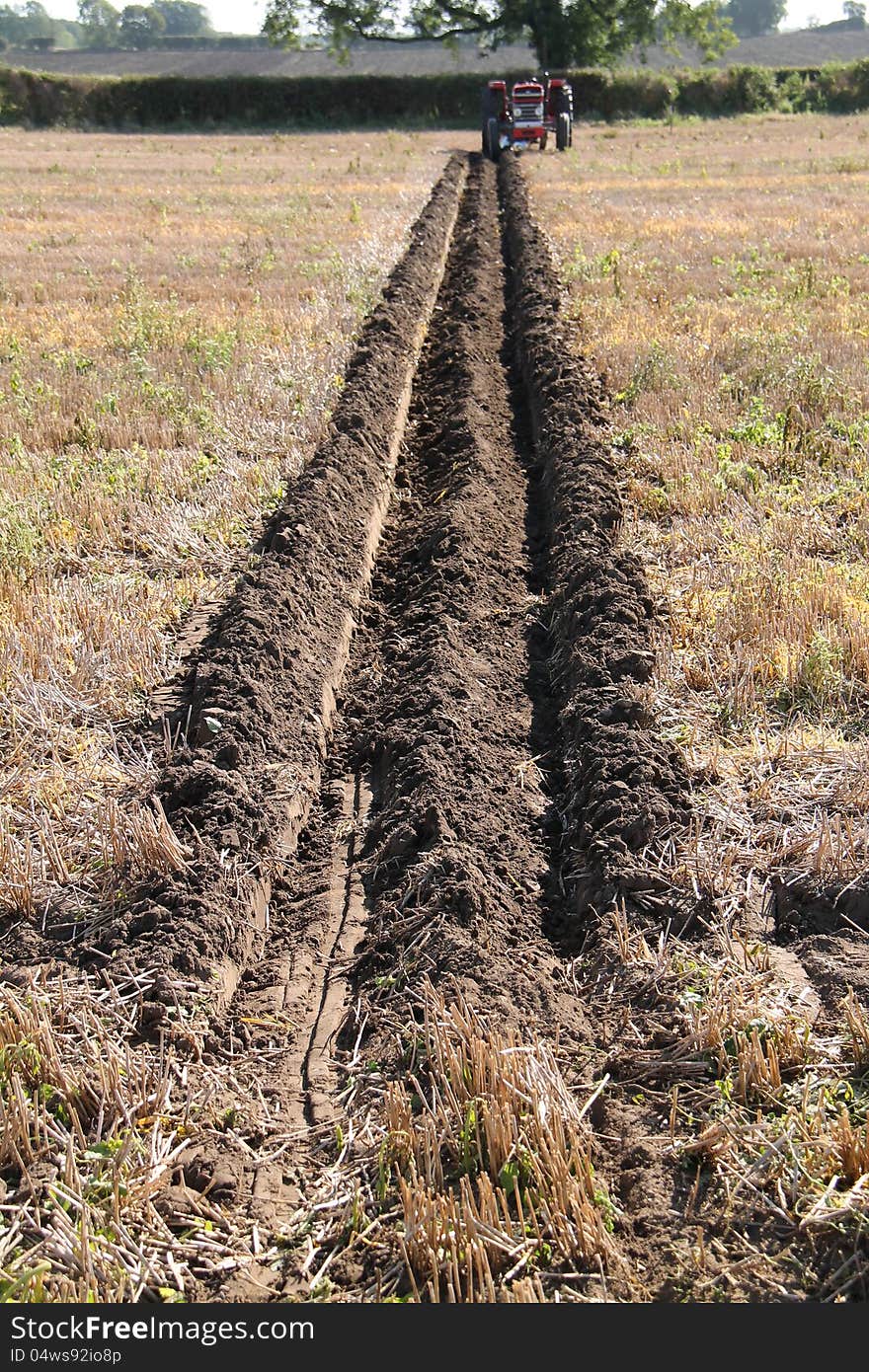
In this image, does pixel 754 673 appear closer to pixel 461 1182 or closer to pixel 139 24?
pixel 461 1182

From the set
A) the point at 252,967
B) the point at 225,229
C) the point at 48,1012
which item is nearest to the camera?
the point at 48,1012

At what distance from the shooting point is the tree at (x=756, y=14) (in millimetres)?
137125

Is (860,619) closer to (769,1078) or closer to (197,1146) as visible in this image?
(769,1078)

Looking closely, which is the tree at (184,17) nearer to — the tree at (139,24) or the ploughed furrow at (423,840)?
the tree at (139,24)

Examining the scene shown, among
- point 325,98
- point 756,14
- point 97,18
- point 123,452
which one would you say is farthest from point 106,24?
point 123,452

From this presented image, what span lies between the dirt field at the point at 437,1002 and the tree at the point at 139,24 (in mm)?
149668

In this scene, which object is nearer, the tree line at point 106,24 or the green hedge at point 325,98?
the green hedge at point 325,98

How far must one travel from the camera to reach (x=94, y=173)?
29.2 metres

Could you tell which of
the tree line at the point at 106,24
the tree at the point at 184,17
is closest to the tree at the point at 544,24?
the tree line at the point at 106,24

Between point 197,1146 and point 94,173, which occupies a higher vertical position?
point 94,173

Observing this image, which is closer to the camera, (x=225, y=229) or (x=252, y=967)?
(x=252, y=967)

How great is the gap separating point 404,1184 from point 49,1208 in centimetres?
91

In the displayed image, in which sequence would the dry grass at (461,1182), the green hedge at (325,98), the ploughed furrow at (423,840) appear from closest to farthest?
1. the dry grass at (461,1182)
2. the ploughed furrow at (423,840)
3. the green hedge at (325,98)

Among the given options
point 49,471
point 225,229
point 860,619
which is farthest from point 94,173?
point 860,619
